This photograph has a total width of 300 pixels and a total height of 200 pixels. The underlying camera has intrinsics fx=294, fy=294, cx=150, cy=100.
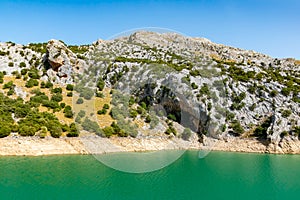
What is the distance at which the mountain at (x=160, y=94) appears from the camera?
1849 inches

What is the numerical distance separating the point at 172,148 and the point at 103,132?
36.4 feet

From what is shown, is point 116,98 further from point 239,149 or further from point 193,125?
point 239,149

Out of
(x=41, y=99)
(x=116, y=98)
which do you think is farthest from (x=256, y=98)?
(x=41, y=99)

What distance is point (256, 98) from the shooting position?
53.0m

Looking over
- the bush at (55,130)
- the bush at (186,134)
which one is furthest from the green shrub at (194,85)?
the bush at (55,130)

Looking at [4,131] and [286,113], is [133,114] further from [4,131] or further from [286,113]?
[286,113]

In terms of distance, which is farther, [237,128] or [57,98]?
[57,98]

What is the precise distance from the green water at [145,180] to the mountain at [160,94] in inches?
410

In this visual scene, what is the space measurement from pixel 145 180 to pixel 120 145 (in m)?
16.1

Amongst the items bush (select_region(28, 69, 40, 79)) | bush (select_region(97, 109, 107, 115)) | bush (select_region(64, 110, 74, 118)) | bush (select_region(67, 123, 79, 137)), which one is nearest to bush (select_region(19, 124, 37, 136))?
bush (select_region(67, 123, 79, 137))

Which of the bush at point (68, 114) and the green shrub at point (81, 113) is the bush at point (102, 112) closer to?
the green shrub at point (81, 113)

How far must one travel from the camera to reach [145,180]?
86.6 feet

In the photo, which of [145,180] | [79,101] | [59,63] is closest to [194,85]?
[79,101]

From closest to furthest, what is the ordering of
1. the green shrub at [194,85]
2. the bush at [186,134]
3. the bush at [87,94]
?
the bush at [186,134] < the bush at [87,94] < the green shrub at [194,85]
